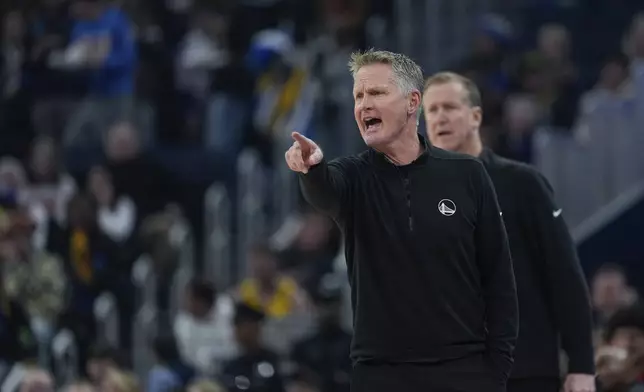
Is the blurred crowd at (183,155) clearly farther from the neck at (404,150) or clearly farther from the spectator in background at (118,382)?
the neck at (404,150)

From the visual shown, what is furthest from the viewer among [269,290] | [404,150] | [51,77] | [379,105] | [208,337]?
[51,77]

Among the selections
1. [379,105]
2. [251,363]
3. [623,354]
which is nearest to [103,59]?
[251,363]

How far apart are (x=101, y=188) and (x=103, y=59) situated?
2.46m

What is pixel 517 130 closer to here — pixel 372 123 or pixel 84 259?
pixel 84 259

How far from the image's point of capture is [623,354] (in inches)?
253

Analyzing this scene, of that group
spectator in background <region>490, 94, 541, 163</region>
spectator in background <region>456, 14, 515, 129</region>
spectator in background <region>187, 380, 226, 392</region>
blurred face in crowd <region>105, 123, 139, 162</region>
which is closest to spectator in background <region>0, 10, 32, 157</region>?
blurred face in crowd <region>105, 123, 139, 162</region>

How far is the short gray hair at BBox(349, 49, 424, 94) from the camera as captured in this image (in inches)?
174

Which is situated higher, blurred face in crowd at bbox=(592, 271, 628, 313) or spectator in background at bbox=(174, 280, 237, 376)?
blurred face in crowd at bbox=(592, 271, 628, 313)

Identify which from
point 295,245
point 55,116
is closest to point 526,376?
point 295,245

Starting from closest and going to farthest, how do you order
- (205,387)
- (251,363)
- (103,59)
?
(205,387)
(251,363)
(103,59)

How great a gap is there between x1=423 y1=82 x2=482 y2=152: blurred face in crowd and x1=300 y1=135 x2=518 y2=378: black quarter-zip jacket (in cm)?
97

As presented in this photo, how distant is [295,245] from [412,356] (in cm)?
668

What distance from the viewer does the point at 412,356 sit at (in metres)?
4.38

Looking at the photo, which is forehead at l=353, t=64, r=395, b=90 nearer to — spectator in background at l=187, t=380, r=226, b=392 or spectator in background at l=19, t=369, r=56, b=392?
spectator in background at l=187, t=380, r=226, b=392
